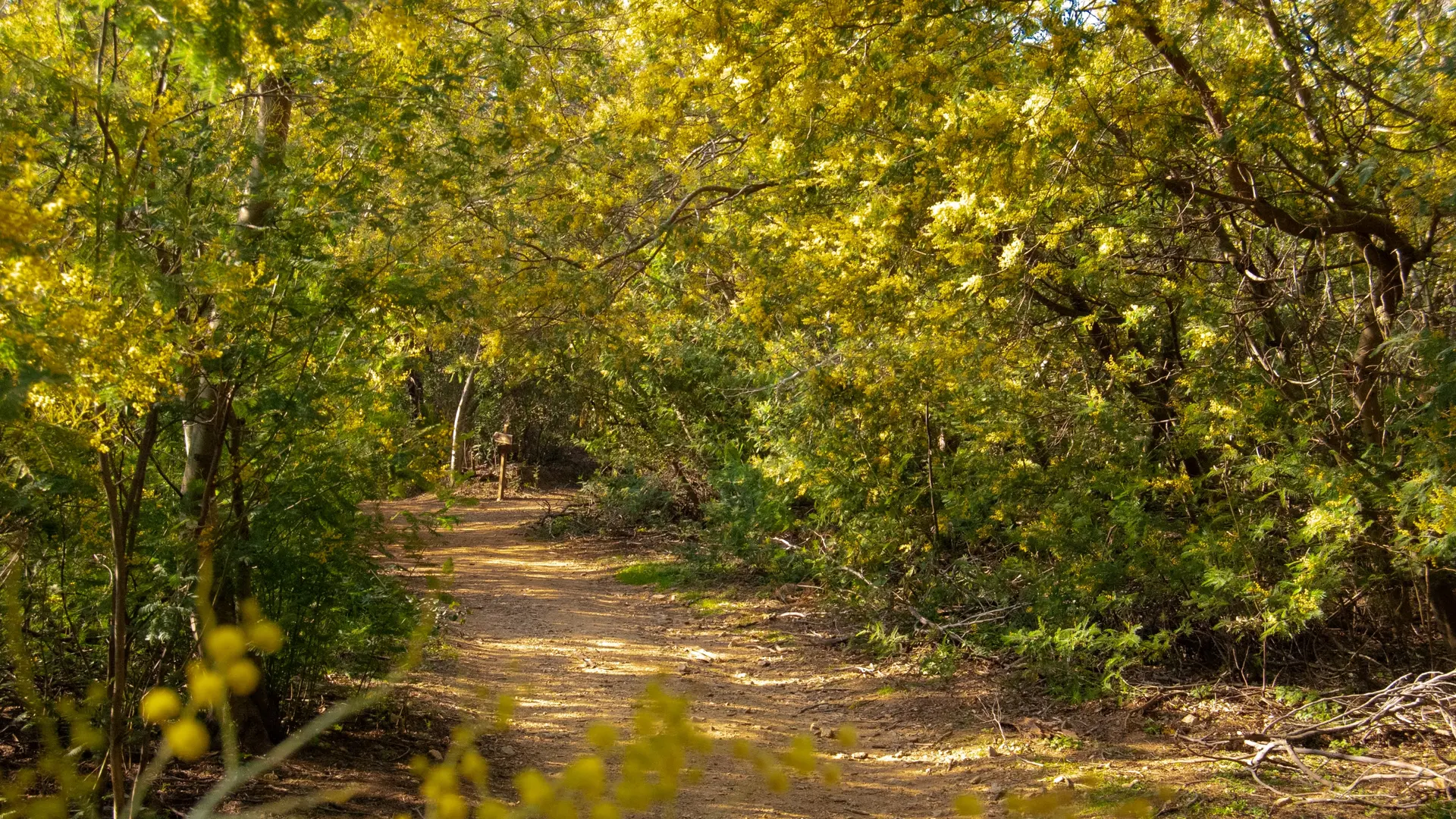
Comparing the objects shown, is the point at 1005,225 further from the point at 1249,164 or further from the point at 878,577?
the point at 878,577

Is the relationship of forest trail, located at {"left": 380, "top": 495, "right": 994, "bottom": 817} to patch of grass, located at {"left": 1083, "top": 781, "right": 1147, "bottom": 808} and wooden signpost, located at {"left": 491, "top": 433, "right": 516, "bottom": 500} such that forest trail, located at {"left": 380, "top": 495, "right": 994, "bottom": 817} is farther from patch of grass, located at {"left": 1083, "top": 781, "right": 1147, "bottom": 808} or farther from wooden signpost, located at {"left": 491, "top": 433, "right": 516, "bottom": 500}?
wooden signpost, located at {"left": 491, "top": 433, "right": 516, "bottom": 500}

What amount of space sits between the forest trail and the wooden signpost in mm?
8282

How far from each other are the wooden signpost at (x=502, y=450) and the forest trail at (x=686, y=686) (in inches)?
326

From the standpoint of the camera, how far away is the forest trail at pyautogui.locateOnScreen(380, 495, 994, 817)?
16.8ft

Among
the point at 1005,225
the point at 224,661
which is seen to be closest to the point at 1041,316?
the point at 1005,225

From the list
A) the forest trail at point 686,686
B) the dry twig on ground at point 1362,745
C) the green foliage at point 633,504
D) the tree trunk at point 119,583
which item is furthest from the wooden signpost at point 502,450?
the tree trunk at point 119,583

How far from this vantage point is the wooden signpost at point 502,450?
67.0ft

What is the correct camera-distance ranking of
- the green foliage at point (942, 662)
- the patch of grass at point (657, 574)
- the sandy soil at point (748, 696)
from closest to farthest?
1. the sandy soil at point (748, 696)
2. the green foliage at point (942, 662)
3. the patch of grass at point (657, 574)

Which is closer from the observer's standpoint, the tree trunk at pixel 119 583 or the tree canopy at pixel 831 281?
the tree trunk at pixel 119 583

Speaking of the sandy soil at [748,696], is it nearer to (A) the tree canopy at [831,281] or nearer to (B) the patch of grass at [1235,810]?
(B) the patch of grass at [1235,810]

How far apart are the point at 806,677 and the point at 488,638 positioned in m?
2.76

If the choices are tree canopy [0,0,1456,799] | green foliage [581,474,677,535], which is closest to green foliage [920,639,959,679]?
tree canopy [0,0,1456,799]

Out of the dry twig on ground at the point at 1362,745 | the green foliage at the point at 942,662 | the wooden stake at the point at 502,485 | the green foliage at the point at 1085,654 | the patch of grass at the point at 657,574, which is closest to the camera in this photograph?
the dry twig on ground at the point at 1362,745

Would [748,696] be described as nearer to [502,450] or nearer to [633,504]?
[633,504]
